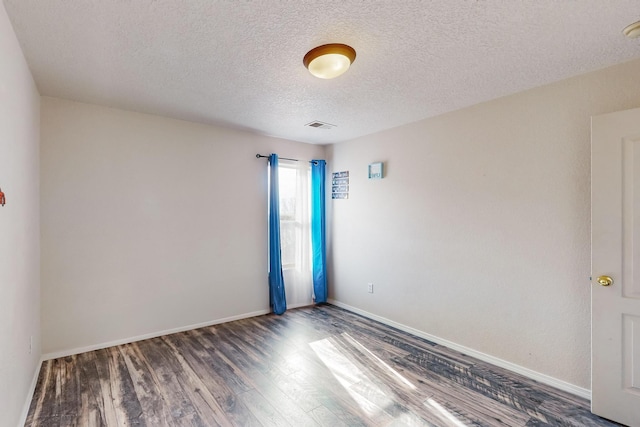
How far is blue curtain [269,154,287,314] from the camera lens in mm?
4191

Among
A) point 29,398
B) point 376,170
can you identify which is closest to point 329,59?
point 376,170

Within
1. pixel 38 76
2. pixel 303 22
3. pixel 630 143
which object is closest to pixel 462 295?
pixel 630 143

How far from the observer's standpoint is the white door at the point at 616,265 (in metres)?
2.03

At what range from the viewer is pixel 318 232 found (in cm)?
466

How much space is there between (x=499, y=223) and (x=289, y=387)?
236cm

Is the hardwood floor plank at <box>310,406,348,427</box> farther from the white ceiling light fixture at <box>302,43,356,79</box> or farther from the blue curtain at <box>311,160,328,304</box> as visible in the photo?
the blue curtain at <box>311,160,328,304</box>

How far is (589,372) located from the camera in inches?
90.9

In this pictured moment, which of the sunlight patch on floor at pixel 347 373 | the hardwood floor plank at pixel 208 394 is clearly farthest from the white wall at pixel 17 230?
the sunlight patch on floor at pixel 347 373

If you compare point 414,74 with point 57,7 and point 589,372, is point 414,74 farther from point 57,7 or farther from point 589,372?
point 589,372

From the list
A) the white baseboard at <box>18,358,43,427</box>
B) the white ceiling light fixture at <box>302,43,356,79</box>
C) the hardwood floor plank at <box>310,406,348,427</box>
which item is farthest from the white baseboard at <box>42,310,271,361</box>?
the white ceiling light fixture at <box>302,43,356,79</box>

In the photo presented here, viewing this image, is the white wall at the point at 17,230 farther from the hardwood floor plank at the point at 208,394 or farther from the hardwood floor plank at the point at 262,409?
the hardwood floor plank at the point at 262,409

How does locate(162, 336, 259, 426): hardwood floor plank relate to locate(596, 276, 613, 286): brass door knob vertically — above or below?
below

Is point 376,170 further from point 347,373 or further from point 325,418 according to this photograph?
point 325,418

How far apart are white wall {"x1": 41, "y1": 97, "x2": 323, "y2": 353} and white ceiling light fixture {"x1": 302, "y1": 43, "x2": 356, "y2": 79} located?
214cm
